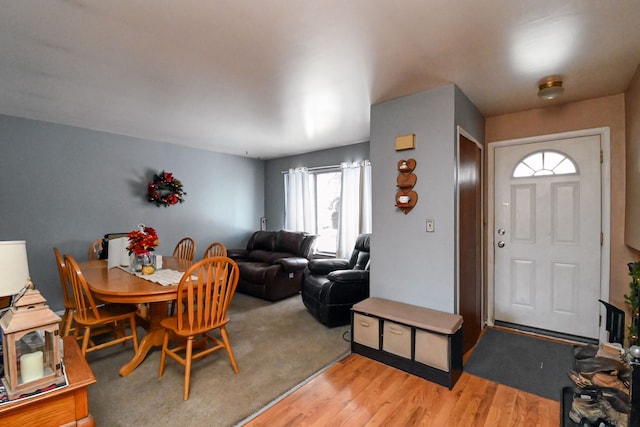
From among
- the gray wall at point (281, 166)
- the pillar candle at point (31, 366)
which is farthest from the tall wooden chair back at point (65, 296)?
the gray wall at point (281, 166)

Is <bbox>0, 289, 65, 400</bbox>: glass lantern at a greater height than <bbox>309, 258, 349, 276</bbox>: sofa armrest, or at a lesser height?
greater

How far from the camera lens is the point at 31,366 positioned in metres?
1.04

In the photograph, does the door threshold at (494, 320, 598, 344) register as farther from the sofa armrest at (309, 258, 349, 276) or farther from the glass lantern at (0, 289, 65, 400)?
the glass lantern at (0, 289, 65, 400)

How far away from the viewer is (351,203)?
4.69 metres

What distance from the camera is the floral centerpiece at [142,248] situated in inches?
102

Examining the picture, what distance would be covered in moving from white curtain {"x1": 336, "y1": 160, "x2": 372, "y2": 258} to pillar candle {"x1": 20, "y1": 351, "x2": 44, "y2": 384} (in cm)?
385

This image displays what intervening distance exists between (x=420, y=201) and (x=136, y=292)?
92.1 inches

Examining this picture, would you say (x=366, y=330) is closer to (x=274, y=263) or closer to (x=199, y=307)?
(x=199, y=307)

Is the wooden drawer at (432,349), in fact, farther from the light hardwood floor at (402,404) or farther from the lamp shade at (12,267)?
the lamp shade at (12,267)

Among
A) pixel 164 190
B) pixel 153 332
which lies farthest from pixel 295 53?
pixel 164 190

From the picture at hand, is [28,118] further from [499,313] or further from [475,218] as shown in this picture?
[499,313]

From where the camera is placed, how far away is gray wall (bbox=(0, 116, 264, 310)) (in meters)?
3.32

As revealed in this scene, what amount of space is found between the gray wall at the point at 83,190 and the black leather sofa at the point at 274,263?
2.79ft

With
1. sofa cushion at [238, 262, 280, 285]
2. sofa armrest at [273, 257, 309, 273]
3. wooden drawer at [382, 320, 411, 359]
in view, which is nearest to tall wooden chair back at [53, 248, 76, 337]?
sofa cushion at [238, 262, 280, 285]
